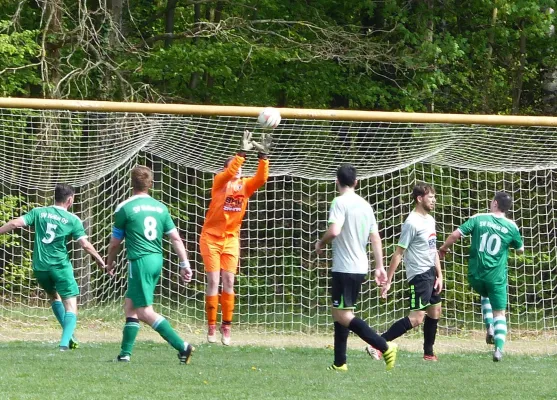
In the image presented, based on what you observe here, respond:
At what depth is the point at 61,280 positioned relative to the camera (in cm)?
1049

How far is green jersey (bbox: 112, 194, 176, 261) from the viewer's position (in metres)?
8.90

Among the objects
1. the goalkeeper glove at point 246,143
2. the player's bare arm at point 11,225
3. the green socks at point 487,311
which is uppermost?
the goalkeeper glove at point 246,143

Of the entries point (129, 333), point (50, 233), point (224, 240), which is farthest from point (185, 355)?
point (224, 240)

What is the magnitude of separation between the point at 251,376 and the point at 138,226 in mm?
1605

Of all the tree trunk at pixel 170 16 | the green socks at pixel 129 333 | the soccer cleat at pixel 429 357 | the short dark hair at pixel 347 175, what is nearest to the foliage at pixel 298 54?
the tree trunk at pixel 170 16

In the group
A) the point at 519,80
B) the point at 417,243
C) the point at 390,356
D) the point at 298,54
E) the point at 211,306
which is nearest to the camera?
the point at 390,356

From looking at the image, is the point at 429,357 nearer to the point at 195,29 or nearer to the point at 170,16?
the point at 195,29

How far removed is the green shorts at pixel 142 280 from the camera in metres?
8.87

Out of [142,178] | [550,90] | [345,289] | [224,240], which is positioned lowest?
[224,240]

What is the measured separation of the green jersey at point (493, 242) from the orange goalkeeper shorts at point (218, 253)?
99.1 inches

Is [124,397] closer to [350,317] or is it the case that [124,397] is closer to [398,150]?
[350,317]

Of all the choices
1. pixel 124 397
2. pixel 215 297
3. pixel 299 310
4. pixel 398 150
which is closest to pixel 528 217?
pixel 398 150

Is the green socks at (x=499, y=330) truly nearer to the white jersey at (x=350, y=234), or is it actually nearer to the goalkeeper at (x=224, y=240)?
the white jersey at (x=350, y=234)

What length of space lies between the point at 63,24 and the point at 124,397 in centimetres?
1241
